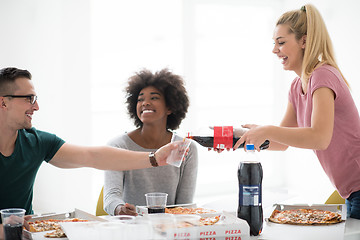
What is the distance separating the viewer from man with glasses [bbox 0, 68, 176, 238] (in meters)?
1.97

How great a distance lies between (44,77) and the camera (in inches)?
176

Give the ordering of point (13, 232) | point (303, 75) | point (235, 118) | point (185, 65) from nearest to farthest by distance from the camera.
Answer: point (13, 232), point (303, 75), point (185, 65), point (235, 118)

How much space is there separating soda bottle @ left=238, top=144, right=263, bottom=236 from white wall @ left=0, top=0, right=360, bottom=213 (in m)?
2.74

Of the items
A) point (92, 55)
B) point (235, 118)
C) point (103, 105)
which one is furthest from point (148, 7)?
point (235, 118)

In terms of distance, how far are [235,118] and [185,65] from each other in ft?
3.68

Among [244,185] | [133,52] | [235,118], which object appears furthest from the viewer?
[235,118]

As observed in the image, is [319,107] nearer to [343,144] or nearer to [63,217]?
[343,144]

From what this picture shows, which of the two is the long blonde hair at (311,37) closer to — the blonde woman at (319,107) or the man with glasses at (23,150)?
the blonde woman at (319,107)

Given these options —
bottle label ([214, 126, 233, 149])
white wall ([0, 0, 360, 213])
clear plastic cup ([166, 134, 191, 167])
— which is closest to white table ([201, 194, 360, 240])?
bottle label ([214, 126, 233, 149])

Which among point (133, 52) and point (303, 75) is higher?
point (133, 52)

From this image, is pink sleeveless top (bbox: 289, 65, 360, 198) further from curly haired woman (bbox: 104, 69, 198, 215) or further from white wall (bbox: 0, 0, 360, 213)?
white wall (bbox: 0, 0, 360, 213)

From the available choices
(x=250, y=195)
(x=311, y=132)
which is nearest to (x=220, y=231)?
(x=250, y=195)

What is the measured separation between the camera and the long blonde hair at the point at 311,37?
77.9 inches

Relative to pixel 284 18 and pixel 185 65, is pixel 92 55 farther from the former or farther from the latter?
pixel 284 18
